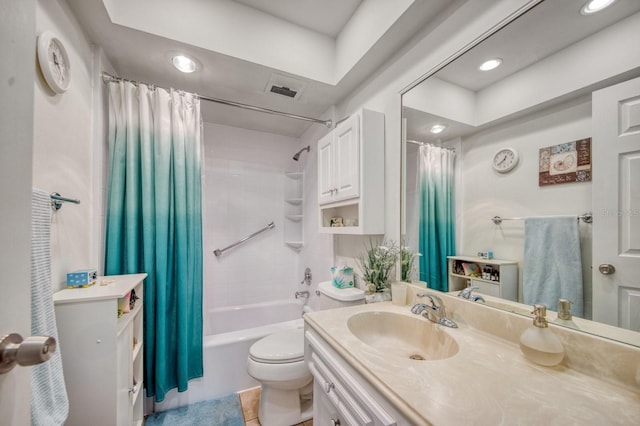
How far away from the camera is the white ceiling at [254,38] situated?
1276mm

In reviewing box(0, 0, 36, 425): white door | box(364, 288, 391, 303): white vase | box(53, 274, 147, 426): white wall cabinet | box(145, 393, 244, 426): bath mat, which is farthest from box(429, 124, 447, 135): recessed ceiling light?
box(145, 393, 244, 426): bath mat

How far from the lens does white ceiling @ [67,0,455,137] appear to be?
50.3 inches

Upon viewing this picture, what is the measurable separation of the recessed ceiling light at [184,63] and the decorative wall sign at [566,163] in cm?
187

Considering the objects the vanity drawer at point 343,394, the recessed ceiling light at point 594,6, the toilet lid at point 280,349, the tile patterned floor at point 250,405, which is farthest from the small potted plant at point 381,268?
the recessed ceiling light at point 594,6

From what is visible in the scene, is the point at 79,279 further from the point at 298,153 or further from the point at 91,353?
the point at 298,153

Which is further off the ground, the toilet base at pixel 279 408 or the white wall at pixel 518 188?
the white wall at pixel 518 188

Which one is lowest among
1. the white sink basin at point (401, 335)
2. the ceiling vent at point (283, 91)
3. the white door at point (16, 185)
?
the white sink basin at point (401, 335)

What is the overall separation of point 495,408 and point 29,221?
1039 mm

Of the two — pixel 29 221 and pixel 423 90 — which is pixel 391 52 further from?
pixel 29 221

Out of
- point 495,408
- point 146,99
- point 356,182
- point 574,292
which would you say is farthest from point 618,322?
point 146,99

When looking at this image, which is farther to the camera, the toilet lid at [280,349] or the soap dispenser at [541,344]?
the toilet lid at [280,349]

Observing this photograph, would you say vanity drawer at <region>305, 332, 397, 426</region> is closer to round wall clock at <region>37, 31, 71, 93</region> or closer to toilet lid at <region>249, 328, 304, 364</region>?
toilet lid at <region>249, 328, 304, 364</region>

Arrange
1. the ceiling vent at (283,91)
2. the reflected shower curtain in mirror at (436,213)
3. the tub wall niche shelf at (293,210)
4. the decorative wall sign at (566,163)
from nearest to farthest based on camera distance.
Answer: the decorative wall sign at (566,163)
the reflected shower curtain in mirror at (436,213)
the ceiling vent at (283,91)
the tub wall niche shelf at (293,210)

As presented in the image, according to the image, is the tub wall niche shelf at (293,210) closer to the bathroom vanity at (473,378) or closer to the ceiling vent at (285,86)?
the ceiling vent at (285,86)
